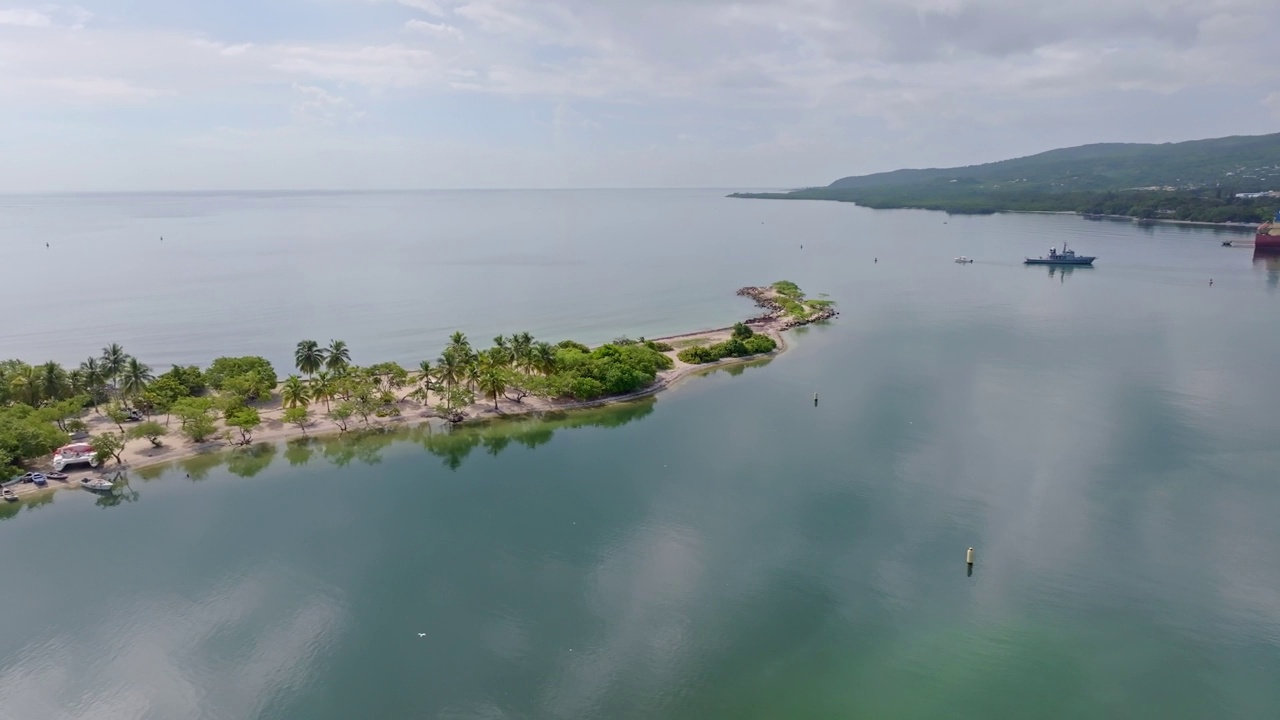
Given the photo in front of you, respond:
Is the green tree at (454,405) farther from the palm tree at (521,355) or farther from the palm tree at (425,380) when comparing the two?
the palm tree at (521,355)

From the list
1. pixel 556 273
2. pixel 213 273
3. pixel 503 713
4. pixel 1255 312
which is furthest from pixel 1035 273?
pixel 213 273

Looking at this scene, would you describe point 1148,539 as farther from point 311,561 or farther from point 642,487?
point 311,561

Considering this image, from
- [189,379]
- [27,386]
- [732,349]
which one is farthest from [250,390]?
[732,349]

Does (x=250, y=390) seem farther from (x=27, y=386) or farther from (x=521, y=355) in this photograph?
(x=521, y=355)

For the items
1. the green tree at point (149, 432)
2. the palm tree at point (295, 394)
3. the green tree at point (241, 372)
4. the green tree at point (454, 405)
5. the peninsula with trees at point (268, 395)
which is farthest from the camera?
the green tree at point (241, 372)

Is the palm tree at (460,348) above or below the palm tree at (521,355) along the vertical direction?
above

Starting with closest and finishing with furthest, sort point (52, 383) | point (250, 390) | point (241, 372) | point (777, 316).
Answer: point (52, 383), point (250, 390), point (241, 372), point (777, 316)

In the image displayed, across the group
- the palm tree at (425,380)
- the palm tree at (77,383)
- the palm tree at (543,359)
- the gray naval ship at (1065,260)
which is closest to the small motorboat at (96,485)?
the palm tree at (77,383)
